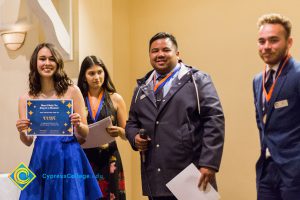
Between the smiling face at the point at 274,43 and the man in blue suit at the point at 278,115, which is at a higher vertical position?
the smiling face at the point at 274,43

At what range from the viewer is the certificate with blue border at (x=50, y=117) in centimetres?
230

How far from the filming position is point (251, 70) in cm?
364

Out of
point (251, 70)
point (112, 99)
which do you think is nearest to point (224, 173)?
point (251, 70)

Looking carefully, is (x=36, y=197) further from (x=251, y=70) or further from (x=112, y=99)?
(x=251, y=70)

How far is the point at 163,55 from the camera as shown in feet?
7.95

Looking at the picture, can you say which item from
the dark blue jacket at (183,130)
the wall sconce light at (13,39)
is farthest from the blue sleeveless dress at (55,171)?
the wall sconce light at (13,39)

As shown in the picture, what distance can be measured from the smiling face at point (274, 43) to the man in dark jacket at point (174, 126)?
0.35 m

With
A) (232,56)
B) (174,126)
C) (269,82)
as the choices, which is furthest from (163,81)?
(232,56)

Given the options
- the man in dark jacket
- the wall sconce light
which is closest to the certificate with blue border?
the man in dark jacket

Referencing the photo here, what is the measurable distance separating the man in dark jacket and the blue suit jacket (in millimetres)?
263

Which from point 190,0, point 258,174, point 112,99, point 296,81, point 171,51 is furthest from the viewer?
point 190,0

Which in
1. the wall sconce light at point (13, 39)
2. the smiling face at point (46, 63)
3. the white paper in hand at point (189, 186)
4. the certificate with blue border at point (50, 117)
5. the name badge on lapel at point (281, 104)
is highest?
the wall sconce light at point (13, 39)

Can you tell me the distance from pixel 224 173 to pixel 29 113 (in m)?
2.03

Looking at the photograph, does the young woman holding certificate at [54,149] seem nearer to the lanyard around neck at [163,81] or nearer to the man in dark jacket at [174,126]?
the man in dark jacket at [174,126]
